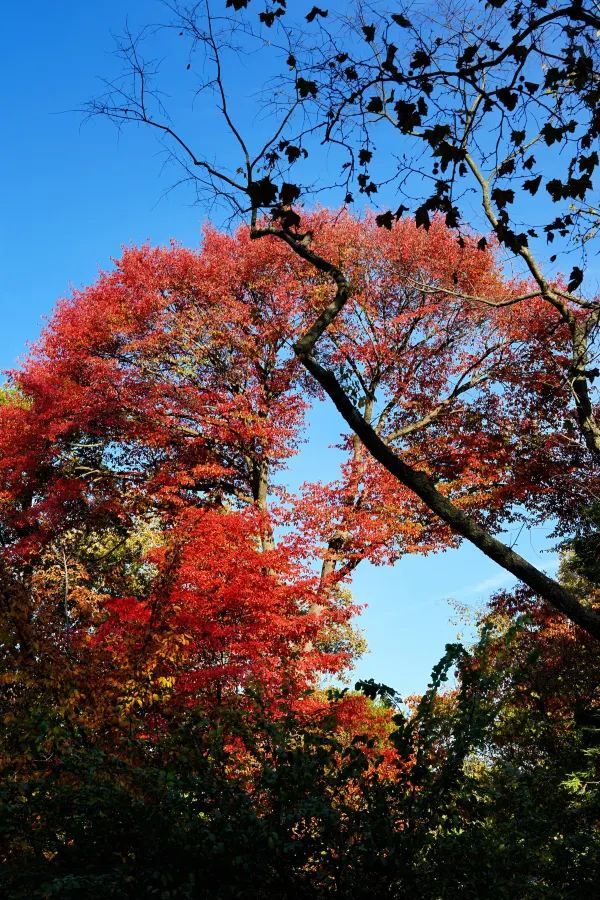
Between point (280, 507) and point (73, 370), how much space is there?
7633 millimetres

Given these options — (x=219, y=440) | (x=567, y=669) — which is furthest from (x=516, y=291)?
(x=567, y=669)

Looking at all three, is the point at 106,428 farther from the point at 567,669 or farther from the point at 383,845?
the point at 383,845

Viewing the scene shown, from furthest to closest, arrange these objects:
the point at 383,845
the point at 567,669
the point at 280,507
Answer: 1. the point at 280,507
2. the point at 567,669
3. the point at 383,845

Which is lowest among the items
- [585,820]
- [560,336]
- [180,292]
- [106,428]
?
[585,820]

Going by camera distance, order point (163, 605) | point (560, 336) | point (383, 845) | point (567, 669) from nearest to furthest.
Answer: point (383, 845)
point (163, 605)
point (567, 669)
point (560, 336)

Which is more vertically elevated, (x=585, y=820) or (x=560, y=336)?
(x=560, y=336)

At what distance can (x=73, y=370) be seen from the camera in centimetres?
1919

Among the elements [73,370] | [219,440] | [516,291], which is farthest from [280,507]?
[516,291]

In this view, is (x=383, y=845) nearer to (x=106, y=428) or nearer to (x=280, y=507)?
(x=280, y=507)

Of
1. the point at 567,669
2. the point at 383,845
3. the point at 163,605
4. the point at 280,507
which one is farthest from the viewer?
the point at 280,507

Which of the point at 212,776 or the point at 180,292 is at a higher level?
the point at 180,292

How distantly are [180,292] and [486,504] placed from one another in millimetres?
9494

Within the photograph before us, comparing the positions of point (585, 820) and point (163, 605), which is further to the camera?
point (163, 605)

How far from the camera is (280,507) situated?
50.5 ft
